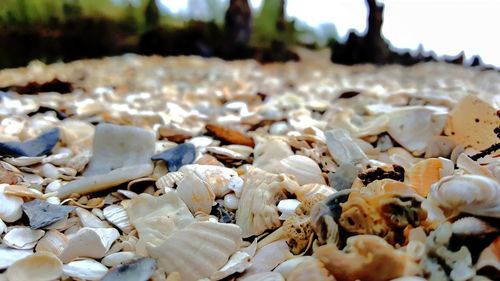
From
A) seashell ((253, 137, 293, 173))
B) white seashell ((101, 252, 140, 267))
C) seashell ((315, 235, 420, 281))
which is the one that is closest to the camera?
seashell ((315, 235, 420, 281))

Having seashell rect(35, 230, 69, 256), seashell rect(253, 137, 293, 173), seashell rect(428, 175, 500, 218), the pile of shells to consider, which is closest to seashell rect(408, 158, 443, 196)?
the pile of shells

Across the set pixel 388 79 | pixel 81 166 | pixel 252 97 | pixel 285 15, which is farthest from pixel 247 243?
pixel 285 15

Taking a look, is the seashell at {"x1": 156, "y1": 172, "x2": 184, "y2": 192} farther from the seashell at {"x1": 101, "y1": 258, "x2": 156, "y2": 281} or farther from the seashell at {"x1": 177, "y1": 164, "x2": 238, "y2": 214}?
the seashell at {"x1": 101, "y1": 258, "x2": 156, "y2": 281}

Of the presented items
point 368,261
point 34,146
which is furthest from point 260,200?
point 34,146

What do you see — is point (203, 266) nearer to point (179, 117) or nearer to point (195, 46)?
point (179, 117)

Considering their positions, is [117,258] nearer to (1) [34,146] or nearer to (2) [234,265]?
(2) [234,265]
